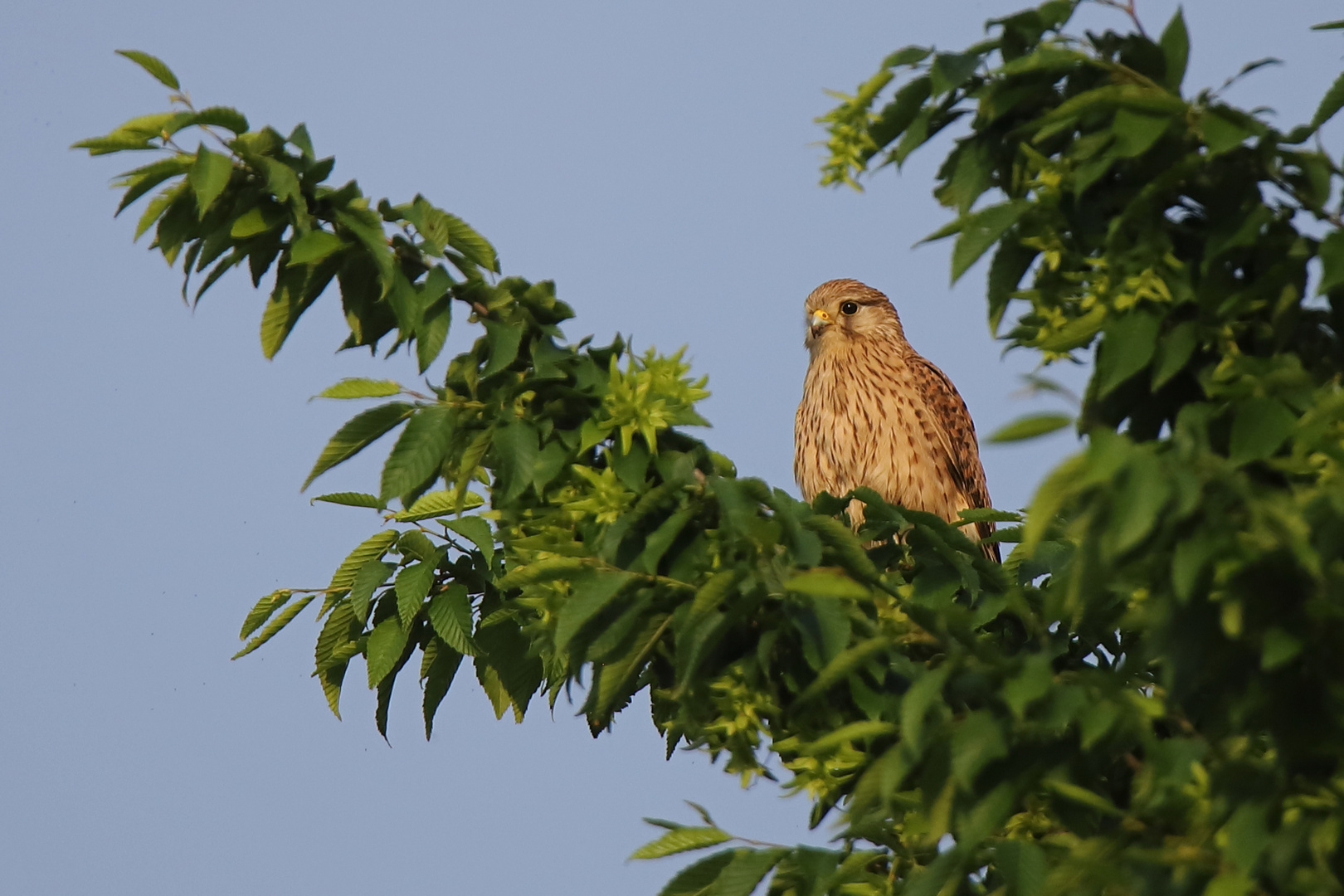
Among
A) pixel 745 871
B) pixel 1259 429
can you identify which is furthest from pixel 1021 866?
pixel 1259 429

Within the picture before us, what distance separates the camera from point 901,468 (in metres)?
8.82

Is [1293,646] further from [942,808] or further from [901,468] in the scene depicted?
[901,468]

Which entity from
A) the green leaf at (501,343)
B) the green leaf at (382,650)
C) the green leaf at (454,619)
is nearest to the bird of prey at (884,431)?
the green leaf at (454,619)

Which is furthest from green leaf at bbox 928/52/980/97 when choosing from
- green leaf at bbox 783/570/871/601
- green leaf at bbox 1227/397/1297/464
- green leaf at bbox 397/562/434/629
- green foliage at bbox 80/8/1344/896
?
green leaf at bbox 397/562/434/629

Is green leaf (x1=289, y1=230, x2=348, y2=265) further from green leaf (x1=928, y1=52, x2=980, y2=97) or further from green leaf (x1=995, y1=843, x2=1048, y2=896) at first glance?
green leaf (x1=995, y1=843, x2=1048, y2=896)

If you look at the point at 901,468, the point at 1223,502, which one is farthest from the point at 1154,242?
the point at 901,468

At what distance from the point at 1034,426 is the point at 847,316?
284 inches

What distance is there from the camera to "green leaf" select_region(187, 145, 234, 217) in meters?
3.65

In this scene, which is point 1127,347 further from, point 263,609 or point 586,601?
point 263,609

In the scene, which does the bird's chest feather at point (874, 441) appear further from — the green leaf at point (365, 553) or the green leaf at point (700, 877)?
the green leaf at point (700, 877)

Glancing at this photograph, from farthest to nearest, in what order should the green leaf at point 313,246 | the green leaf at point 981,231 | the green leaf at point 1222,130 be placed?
the green leaf at point 313,246 < the green leaf at point 981,231 < the green leaf at point 1222,130

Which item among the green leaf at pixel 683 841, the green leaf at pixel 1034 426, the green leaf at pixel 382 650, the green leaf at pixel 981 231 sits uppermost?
the green leaf at pixel 981 231

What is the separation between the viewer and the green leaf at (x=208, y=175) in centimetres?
365

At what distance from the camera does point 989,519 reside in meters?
4.81
